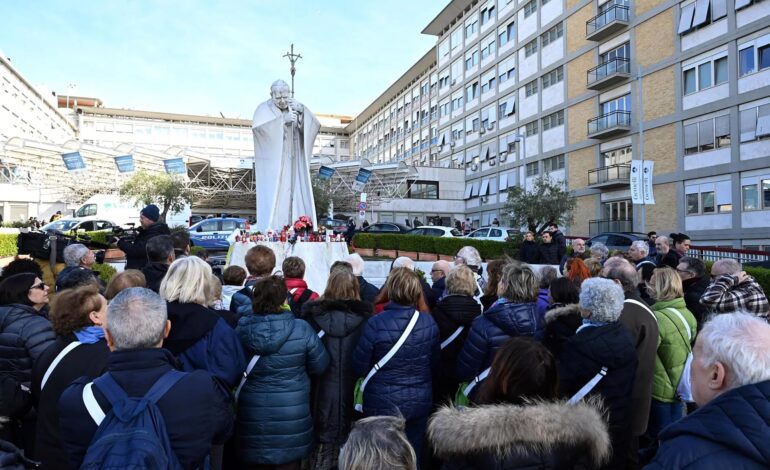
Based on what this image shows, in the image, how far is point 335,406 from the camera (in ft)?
13.6

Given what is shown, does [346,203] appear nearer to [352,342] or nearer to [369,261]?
[369,261]

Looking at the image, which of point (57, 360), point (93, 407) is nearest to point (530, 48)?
point (57, 360)

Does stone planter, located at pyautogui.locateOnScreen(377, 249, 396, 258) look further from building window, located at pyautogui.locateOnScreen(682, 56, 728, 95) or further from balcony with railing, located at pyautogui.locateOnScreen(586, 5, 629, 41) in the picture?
balcony with railing, located at pyautogui.locateOnScreen(586, 5, 629, 41)

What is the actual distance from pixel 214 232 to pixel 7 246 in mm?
8832

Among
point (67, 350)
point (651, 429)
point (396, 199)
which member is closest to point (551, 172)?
point (396, 199)

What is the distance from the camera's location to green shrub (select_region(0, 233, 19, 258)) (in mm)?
16188

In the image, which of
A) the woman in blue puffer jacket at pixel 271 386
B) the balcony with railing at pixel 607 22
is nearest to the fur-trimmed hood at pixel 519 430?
the woman in blue puffer jacket at pixel 271 386

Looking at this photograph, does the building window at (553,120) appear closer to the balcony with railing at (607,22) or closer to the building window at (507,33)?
the balcony with railing at (607,22)

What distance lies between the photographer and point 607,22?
31.3 metres

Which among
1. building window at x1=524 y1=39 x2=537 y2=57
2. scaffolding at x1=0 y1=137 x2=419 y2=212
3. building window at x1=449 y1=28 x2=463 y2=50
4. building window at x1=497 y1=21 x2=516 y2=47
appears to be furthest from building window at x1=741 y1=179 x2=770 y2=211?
building window at x1=449 y1=28 x2=463 y2=50

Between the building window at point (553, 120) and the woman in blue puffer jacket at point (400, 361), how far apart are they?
36.0m

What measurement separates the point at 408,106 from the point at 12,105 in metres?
40.7

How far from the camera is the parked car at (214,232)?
922 inches

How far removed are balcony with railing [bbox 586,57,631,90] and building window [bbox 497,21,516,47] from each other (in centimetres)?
1150
